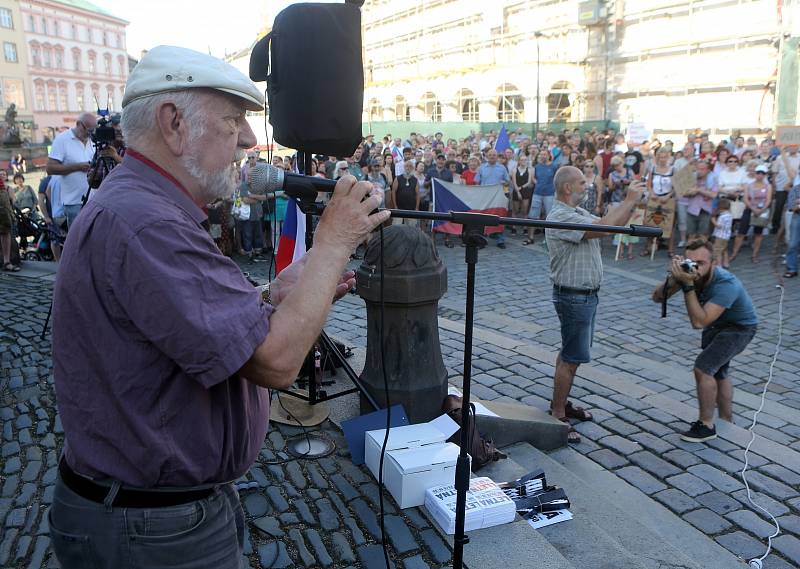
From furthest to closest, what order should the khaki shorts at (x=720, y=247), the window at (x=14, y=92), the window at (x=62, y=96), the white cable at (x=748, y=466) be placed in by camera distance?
the window at (x=62, y=96)
the window at (x=14, y=92)
the khaki shorts at (x=720, y=247)
the white cable at (x=748, y=466)

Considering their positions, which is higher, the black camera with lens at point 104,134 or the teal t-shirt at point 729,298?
the black camera with lens at point 104,134

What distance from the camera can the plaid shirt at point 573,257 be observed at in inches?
205

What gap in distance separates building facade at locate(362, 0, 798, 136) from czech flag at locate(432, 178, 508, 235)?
1917cm

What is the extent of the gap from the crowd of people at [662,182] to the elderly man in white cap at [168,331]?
8.57 meters

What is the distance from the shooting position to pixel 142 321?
4.63ft

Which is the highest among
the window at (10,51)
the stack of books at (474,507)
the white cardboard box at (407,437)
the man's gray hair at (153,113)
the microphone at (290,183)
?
the window at (10,51)

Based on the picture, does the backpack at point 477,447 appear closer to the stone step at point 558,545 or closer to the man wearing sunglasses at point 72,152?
the stone step at point 558,545

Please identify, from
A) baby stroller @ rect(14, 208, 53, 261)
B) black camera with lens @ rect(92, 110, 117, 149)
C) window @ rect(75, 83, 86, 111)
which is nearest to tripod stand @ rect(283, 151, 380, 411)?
black camera with lens @ rect(92, 110, 117, 149)

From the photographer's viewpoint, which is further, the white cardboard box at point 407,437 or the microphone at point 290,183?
the white cardboard box at point 407,437

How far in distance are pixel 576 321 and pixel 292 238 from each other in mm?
2388

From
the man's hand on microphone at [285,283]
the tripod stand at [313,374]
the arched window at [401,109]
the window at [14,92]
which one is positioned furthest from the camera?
the window at [14,92]

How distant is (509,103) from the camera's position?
139 feet

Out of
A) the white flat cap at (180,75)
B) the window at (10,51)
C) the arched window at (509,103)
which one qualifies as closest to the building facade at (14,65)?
the window at (10,51)

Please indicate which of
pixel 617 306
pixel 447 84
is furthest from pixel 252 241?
pixel 447 84
